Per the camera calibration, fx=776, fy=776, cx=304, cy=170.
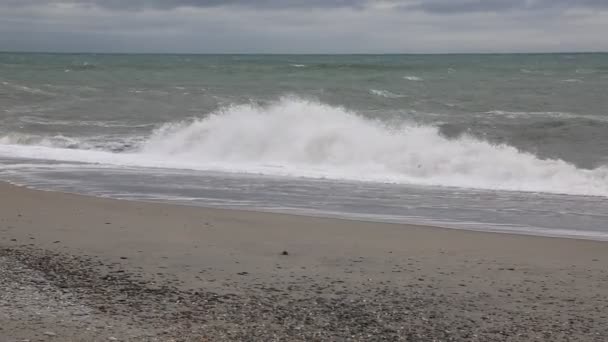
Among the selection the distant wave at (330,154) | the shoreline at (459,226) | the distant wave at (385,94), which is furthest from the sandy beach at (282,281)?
the distant wave at (385,94)

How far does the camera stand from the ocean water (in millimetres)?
9789

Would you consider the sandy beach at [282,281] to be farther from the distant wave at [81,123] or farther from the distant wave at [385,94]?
the distant wave at [385,94]

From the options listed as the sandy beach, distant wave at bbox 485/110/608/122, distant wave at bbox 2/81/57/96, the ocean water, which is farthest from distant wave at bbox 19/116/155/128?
the sandy beach

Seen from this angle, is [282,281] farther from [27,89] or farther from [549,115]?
[27,89]

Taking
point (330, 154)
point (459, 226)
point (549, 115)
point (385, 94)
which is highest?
point (385, 94)

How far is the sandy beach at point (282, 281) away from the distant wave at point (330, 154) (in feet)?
16.5

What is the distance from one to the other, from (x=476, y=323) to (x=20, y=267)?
320 cm

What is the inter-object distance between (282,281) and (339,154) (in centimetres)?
958

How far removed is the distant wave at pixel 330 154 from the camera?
41.8 feet

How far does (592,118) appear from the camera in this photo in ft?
69.9

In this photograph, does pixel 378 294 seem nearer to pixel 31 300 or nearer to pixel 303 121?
pixel 31 300

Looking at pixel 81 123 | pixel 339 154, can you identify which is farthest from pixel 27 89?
pixel 339 154

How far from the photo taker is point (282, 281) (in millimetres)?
5574

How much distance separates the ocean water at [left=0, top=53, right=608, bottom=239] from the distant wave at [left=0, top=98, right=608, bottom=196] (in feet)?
0.14
